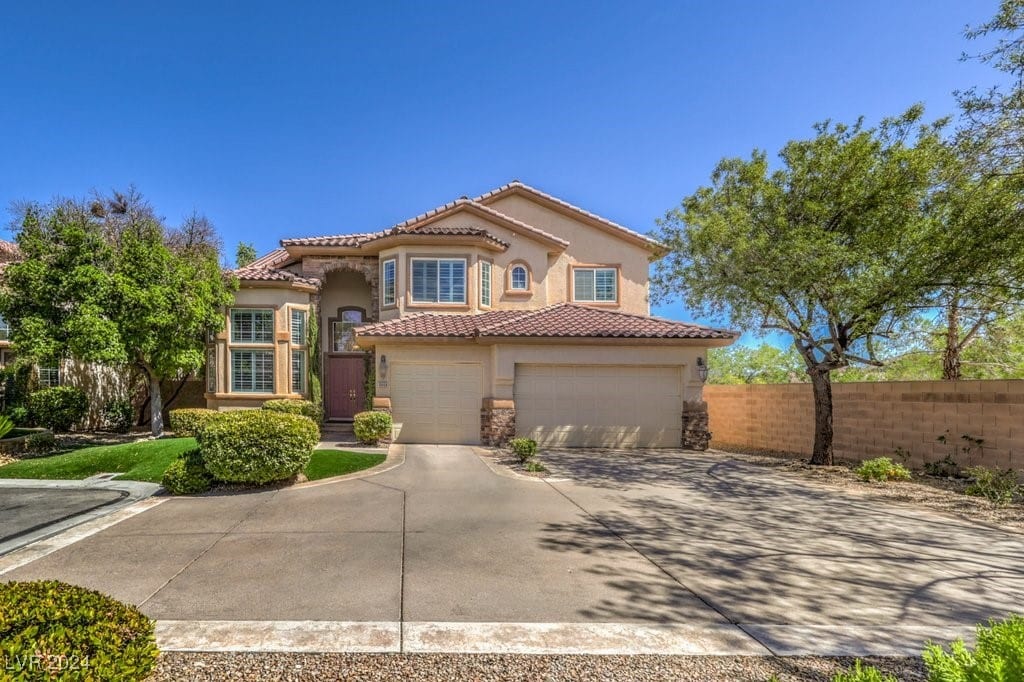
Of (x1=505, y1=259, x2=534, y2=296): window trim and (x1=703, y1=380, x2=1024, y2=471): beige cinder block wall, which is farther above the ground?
(x1=505, y1=259, x2=534, y2=296): window trim

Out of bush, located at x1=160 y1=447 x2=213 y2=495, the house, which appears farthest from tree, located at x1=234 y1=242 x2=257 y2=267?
bush, located at x1=160 y1=447 x2=213 y2=495

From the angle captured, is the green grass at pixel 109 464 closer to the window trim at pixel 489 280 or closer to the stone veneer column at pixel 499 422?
the stone veneer column at pixel 499 422

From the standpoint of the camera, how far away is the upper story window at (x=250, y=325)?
17.0 m

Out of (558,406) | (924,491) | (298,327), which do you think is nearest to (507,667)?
(924,491)

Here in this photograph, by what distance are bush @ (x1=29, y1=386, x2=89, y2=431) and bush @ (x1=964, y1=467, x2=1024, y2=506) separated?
26.0 metres

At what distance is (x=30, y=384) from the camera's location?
18.6 meters

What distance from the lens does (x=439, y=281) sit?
16.8 meters

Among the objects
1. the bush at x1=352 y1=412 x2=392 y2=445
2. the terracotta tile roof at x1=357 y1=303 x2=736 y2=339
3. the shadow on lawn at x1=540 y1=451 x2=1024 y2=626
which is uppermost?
the terracotta tile roof at x1=357 y1=303 x2=736 y2=339

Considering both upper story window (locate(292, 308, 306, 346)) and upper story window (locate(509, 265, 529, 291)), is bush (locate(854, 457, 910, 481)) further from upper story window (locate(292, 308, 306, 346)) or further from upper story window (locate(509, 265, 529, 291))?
upper story window (locate(292, 308, 306, 346))

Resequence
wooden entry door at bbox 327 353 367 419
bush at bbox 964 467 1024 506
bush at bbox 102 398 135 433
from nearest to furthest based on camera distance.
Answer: bush at bbox 964 467 1024 506
bush at bbox 102 398 135 433
wooden entry door at bbox 327 353 367 419

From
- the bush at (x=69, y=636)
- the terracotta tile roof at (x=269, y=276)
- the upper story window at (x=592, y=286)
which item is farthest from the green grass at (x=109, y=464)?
the upper story window at (x=592, y=286)

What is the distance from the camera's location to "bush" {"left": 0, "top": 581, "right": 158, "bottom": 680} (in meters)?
2.58

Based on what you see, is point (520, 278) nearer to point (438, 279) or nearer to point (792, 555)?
point (438, 279)

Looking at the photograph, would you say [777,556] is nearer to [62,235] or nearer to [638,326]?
[638,326]
